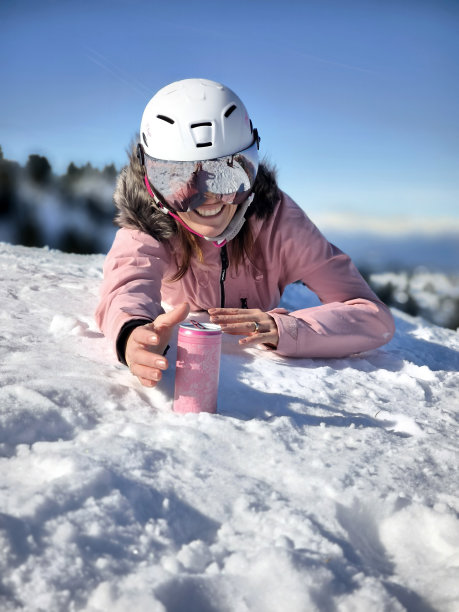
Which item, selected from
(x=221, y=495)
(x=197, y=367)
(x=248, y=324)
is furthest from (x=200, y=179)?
(x=221, y=495)

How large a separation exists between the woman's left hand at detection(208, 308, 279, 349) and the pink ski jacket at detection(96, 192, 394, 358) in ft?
0.17

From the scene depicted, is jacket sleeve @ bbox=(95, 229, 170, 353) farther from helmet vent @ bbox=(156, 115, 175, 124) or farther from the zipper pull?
helmet vent @ bbox=(156, 115, 175, 124)

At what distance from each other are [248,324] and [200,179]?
2.69 ft

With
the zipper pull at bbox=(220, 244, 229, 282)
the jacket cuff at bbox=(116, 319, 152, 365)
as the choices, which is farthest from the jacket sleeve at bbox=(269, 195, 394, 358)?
the jacket cuff at bbox=(116, 319, 152, 365)

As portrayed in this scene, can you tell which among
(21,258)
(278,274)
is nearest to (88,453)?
(278,274)

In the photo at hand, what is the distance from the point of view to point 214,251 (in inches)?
129

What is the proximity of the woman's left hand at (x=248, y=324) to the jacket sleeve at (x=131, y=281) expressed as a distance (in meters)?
0.33

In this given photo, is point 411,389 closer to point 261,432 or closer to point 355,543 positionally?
point 261,432

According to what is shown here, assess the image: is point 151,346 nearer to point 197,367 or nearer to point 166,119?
point 197,367

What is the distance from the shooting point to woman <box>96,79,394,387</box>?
264 centimetres

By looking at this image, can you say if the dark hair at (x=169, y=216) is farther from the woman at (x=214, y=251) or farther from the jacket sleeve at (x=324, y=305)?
the jacket sleeve at (x=324, y=305)

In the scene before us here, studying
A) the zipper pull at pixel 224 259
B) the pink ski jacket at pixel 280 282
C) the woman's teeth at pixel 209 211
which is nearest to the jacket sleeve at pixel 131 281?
the pink ski jacket at pixel 280 282

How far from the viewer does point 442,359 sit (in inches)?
177

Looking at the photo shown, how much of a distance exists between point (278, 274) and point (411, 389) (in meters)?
1.10
